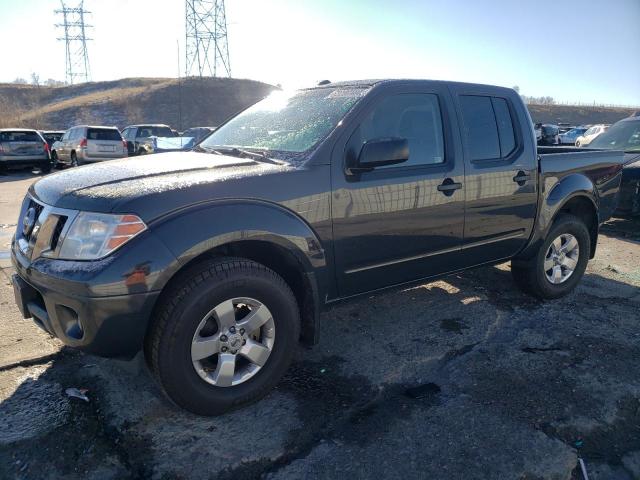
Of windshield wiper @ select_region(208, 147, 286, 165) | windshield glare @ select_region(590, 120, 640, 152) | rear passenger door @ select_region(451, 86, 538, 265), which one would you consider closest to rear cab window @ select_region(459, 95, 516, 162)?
rear passenger door @ select_region(451, 86, 538, 265)

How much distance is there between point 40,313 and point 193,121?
5464 centimetres

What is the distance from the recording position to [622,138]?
8.70m

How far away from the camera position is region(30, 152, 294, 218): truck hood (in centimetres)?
247

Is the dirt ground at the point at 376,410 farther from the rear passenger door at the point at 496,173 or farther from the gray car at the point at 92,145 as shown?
the gray car at the point at 92,145

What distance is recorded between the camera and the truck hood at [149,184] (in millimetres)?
2467

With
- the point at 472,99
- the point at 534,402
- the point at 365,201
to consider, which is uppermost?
the point at 472,99

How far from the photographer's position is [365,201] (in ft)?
10.3

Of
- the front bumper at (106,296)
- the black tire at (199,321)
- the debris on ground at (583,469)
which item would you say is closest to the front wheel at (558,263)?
the debris on ground at (583,469)

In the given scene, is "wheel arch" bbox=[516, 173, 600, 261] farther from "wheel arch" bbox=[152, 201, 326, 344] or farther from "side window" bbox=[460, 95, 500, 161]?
"wheel arch" bbox=[152, 201, 326, 344]

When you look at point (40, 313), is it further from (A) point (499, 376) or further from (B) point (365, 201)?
(A) point (499, 376)

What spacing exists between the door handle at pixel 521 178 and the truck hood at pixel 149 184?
6.86 ft

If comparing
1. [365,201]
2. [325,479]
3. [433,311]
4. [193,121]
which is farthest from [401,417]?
[193,121]

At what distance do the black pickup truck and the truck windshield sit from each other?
0.06 ft

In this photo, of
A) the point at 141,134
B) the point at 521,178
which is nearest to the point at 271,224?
the point at 521,178
